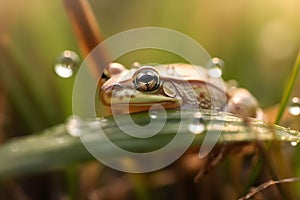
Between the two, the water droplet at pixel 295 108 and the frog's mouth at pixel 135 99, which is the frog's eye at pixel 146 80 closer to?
the frog's mouth at pixel 135 99

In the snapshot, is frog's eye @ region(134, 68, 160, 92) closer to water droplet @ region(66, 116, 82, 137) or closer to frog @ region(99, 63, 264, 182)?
frog @ region(99, 63, 264, 182)

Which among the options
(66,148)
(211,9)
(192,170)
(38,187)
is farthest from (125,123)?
(211,9)

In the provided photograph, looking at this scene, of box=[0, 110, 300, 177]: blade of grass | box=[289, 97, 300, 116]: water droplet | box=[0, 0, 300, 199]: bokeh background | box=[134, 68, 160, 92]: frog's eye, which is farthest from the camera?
box=[0, 0, 300, 199]: bokeh background

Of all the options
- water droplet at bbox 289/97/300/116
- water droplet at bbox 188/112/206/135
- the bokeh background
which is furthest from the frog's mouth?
the bokeh background

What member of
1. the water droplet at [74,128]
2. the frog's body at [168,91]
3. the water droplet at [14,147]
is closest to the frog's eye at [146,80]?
the frog's body at [168,91]

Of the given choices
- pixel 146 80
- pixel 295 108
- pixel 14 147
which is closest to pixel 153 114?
pixel 146 80

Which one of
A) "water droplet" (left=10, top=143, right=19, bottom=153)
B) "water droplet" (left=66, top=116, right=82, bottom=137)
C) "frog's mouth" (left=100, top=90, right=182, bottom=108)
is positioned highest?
"frog's mouth" (left=100, top=90, right=182, bottom=108)

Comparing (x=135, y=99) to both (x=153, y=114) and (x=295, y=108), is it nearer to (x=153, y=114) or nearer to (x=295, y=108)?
(x=153, y=114)

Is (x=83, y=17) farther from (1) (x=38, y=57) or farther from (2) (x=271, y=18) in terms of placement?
(2) (x=271, y=18)
